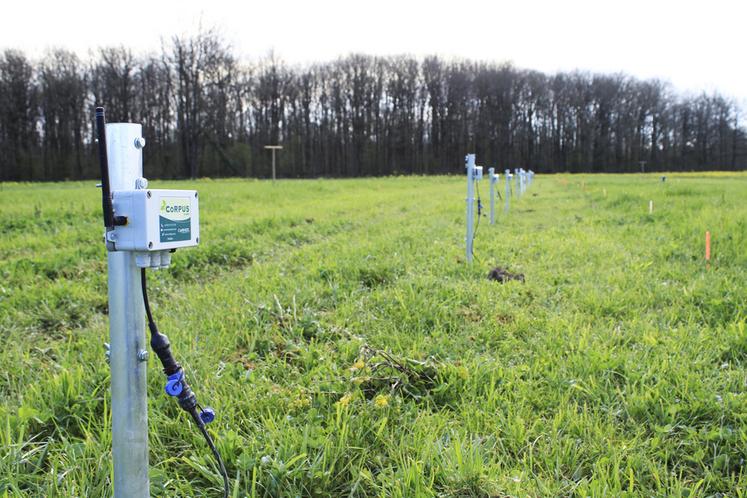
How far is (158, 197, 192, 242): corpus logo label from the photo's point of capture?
1190 mm

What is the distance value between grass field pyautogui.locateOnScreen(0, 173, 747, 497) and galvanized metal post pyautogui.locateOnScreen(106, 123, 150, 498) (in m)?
0.54

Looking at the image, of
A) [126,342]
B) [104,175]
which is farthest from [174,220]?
[126,342]

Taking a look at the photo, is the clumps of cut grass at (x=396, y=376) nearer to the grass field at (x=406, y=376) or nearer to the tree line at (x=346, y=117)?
the grass field at (x=406, y=376)

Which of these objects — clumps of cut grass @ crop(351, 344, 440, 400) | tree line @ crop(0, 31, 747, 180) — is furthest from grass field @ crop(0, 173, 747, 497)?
tree line @ crop(0, 31, 747, 180)

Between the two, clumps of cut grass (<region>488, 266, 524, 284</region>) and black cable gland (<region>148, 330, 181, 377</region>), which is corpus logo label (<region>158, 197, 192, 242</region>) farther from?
clumps of cut grass (<region>488, 266, 524, 284</region>)

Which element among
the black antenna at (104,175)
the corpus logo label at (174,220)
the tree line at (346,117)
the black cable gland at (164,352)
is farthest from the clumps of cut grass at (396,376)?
the tree line at (346,117)

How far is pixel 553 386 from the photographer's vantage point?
2.63 m

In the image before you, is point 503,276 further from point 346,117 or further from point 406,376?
point 346,117

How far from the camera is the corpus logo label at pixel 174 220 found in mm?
1190

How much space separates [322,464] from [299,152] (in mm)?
54480

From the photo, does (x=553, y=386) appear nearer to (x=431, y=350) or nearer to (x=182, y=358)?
(x=431, y=350)

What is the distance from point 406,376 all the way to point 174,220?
174 centimetres

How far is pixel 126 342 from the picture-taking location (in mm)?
1237

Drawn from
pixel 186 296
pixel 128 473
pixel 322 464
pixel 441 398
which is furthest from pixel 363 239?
pixel 128 473
